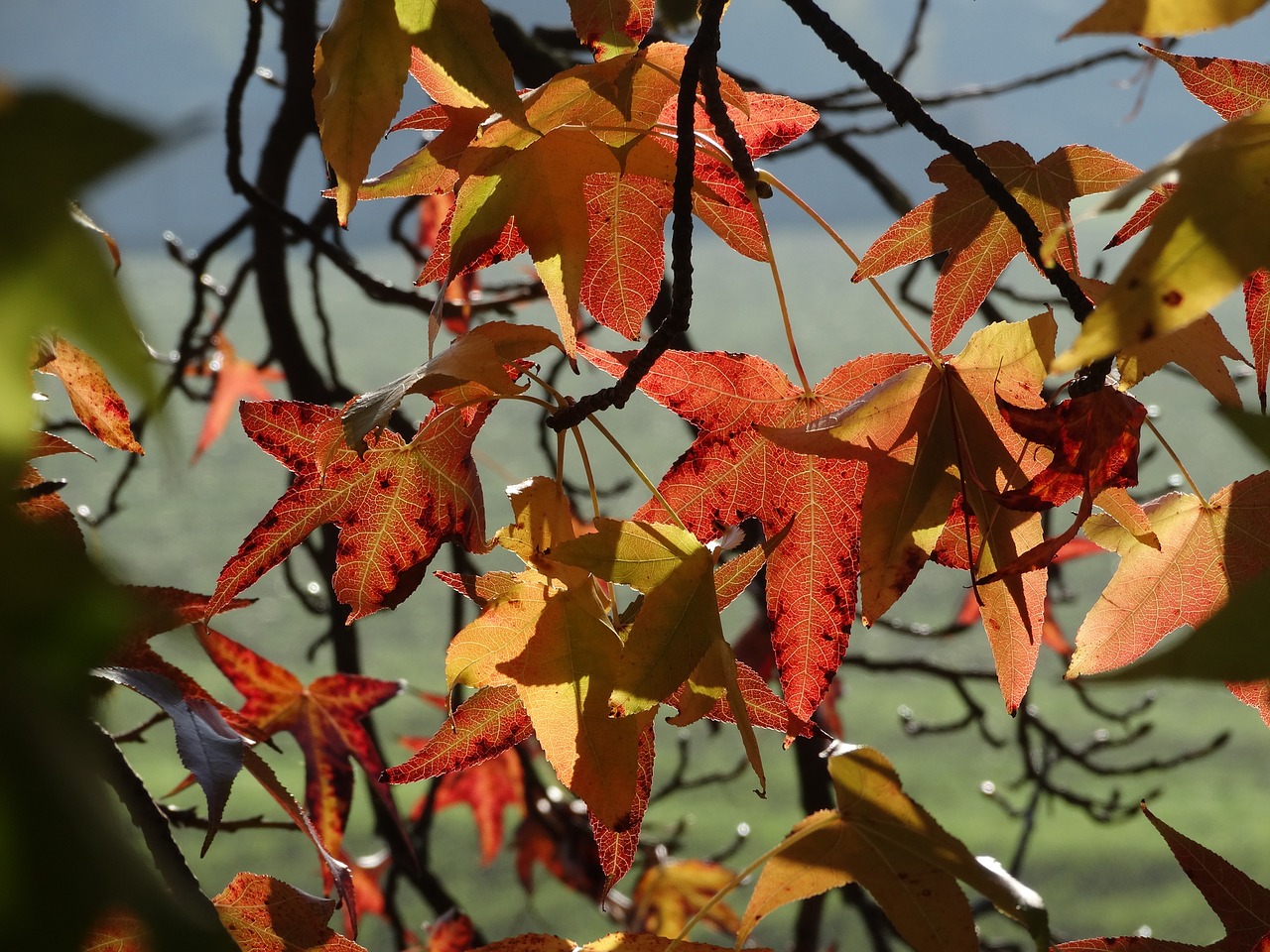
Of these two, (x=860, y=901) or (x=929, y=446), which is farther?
(x=860, y=901)

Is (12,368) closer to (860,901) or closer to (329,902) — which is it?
(329,902)

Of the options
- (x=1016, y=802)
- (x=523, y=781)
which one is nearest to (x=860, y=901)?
(x=523, y=781)

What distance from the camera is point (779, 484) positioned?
1.22ft

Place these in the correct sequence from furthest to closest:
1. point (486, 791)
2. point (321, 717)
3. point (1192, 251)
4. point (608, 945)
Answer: point (486, 791) < point (321, 717) < point (608, 945) < point (1192, 251)

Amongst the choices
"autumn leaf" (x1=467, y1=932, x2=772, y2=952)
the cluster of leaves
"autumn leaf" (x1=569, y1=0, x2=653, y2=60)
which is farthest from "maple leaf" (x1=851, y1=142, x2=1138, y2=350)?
"autumn leaf" (x1=467, y1=932, x2=772, y2=952)

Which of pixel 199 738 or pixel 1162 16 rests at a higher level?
pixel 1162 16

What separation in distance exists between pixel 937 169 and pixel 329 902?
1.03ft

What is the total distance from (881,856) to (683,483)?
0.13 metres

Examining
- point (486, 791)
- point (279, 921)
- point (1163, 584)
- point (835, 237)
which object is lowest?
point (486, 791)

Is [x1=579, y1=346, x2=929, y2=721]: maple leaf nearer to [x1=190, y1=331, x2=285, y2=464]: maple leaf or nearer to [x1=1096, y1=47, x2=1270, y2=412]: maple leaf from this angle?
[x1=1096, y1=47, x2=1270, y2=412]: maple leaf

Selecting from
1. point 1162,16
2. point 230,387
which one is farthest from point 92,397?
point 230,387

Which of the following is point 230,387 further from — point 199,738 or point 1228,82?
point 1228,82

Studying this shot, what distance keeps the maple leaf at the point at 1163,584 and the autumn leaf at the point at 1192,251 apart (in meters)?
0.18

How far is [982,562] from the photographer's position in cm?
34
